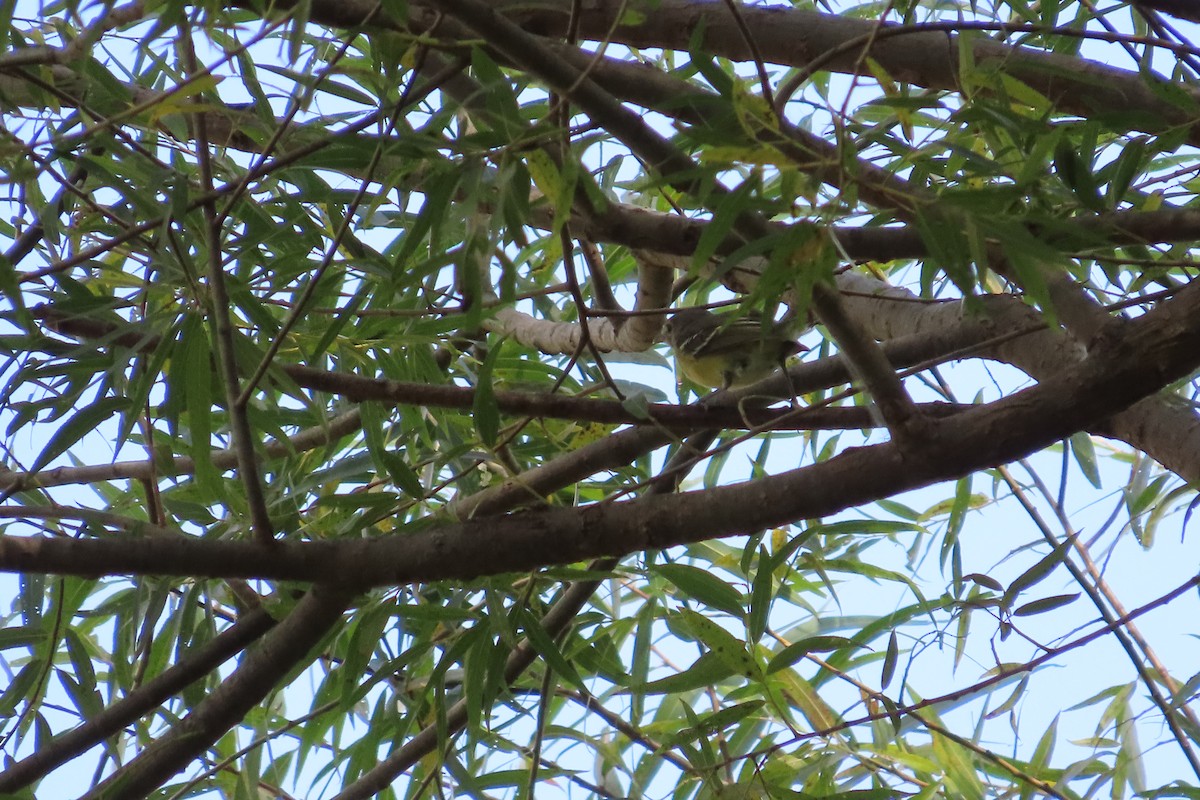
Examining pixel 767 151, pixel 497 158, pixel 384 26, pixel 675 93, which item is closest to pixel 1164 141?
pixel 675 93

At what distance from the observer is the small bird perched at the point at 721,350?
8.03 feet

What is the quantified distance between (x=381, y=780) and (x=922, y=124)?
4.57 feet

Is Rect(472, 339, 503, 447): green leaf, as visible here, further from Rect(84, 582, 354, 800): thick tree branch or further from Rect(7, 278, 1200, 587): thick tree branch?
Rect(84, 582, 354, 800): thick tree branch

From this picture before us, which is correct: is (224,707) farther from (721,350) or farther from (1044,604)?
(721,350)

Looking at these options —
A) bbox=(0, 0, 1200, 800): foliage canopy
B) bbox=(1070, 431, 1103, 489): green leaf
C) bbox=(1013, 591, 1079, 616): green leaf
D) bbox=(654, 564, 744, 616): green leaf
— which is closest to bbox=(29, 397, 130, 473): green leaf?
bbox=(0, 0, 1200, 800): foliage canopy

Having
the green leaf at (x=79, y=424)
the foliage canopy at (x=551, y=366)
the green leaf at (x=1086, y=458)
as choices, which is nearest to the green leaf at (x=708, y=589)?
the foliage canopy at (x=551, y=366)

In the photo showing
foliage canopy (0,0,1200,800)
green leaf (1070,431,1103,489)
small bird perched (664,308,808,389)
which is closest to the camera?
foliage canopy (0,0,1200,800)

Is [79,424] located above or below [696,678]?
above

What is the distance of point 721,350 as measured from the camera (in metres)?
2.52

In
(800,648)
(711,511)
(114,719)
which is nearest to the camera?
Result: (711,511)

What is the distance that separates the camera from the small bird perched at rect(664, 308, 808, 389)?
2447 millimetres

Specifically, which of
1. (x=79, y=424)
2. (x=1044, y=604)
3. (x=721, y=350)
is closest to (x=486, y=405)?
(x=79, y=424)

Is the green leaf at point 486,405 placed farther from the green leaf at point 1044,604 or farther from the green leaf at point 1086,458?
the green leaf at point 1086,458

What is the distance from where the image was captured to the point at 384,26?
1.20 metres
